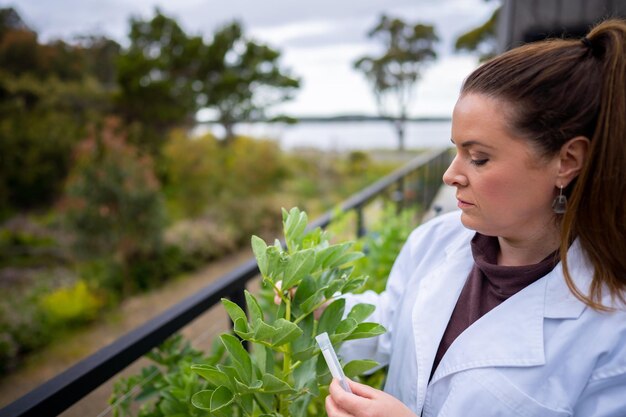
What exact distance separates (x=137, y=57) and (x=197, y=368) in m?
16.4

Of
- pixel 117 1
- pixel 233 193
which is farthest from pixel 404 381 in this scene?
pixel 117 1

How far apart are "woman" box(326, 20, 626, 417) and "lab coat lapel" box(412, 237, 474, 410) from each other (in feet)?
0.13

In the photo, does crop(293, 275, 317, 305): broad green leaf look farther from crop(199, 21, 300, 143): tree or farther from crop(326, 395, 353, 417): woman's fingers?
crop(199, 21, 300, 143): tree

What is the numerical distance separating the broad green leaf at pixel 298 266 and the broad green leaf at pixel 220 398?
24 centimetres

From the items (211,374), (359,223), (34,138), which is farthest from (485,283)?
(34,138)

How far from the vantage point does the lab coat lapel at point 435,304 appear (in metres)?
1.08

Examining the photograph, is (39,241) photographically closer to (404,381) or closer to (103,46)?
(103,46)

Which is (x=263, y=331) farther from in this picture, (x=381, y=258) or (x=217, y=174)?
(x=217, y=174)

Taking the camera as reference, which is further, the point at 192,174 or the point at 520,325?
the point at 192,174

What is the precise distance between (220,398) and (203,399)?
4 centimetres

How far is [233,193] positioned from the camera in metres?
10.7

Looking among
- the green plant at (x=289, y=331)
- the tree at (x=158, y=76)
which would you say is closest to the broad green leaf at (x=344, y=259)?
the green plant at (x=289, y=331)

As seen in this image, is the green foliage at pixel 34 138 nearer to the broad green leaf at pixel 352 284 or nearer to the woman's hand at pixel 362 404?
the broad green leaf at pixel 352 284

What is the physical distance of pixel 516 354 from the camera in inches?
36.4
